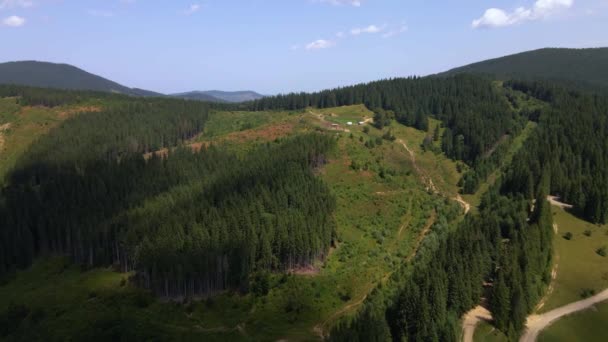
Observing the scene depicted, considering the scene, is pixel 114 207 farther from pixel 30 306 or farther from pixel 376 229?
pixel 376 229

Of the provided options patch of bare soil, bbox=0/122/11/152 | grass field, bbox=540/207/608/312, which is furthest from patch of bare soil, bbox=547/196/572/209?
patch of bare soil, bbox=0/122/11/152

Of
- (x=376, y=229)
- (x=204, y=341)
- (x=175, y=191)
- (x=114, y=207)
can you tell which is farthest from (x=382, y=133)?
(x=204, y=341)

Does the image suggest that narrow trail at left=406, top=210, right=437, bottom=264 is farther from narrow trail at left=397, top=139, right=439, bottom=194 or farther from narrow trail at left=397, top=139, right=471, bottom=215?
narrow trail at left=397, top=139, right=439, bottom=194

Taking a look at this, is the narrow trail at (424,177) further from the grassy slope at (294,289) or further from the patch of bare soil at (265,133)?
the patch of bare soil at (265,133)

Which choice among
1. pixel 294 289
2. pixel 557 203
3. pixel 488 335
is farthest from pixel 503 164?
pixel 294 289

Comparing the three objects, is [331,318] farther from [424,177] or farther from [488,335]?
[424,177]

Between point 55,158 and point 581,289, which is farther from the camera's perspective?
point 55,158
